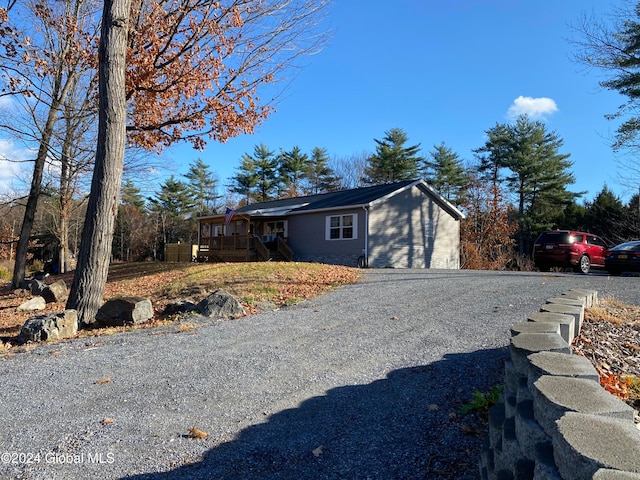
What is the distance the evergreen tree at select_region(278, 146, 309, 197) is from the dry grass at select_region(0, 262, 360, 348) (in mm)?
27584

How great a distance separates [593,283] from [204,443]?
31.8ft

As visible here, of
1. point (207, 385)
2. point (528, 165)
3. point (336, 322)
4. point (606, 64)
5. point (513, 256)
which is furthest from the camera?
point (528, 165)

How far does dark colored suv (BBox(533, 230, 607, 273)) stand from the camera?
1452 cm

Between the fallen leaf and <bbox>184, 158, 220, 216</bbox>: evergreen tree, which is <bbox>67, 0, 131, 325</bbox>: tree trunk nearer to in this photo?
the fallen leaf

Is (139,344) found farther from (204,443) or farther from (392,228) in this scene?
(392,228)

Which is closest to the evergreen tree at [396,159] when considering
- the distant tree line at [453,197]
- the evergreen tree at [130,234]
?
the distant tree line at [453,197]

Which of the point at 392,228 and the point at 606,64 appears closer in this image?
the point at 606,64

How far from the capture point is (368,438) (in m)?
2.90

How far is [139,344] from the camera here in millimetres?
5516

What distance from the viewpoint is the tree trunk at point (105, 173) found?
7.52m

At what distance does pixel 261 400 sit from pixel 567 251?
46.8 feet

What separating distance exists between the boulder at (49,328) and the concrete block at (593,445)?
22.5 ft

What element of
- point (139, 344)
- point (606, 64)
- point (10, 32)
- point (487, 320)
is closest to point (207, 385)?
point (139, 344)

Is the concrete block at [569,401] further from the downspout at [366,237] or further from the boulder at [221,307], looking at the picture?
the downspout at [366,237]
